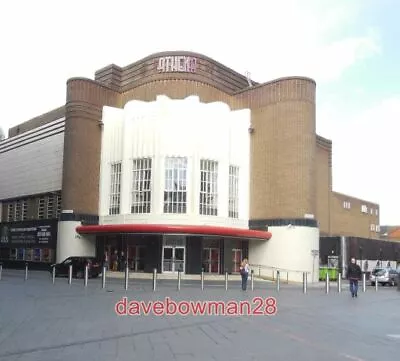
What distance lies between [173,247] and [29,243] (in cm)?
1760

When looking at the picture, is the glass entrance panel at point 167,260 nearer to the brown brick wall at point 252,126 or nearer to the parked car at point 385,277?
the brown brick wall at point 252,126

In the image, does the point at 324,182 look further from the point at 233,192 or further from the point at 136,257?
the point at 136,257

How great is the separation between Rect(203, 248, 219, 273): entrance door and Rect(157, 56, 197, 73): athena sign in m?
14.5

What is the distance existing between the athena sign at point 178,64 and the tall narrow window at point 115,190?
8671 mm

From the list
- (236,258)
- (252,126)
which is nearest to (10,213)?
(236,258)

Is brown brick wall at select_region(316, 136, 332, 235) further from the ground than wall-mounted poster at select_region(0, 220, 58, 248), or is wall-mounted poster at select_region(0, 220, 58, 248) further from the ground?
brown brick wall at select_region(316, 136, 332, 235)

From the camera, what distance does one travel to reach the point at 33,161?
53.6 meters

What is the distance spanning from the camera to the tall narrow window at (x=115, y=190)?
43062 mm

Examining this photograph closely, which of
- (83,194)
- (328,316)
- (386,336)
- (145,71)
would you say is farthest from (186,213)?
(386,336)

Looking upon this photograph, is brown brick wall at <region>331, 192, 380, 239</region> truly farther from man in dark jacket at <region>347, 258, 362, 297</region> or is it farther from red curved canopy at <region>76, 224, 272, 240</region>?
man in dark jacket at <region>347, 258, 362, 297</region>

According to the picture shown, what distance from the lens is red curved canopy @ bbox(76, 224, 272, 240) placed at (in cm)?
3775

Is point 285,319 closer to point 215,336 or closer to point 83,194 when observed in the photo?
point 215,336

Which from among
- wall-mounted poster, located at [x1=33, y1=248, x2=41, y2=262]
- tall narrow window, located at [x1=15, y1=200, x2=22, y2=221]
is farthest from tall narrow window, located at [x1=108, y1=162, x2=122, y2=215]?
tall narrow window, located at [x1=15, y1=200, x2=22, y2=221]

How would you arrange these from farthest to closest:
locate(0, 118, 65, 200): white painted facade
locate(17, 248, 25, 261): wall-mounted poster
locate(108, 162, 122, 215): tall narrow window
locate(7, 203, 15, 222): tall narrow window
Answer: locate(7, 203, 15, 222): tall narrow window
locate(17, 248, 25, 261): wall-mounted poster
locate(0, 118, 65, 200): white painted facade
locate(108, 162, 122, 215): tall narrow window
